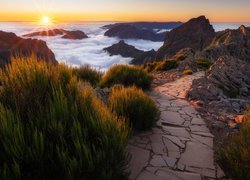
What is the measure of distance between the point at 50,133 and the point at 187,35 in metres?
146

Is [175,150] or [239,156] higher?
[239,156]

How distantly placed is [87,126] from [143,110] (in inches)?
88.7

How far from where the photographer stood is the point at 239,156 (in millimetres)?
3834

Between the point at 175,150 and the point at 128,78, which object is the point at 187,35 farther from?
the point at 175,150

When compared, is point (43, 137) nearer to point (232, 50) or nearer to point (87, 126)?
point (87, 126)

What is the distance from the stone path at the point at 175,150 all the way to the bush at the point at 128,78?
260cm

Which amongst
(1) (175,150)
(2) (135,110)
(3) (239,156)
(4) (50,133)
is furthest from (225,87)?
(4) (50,133)

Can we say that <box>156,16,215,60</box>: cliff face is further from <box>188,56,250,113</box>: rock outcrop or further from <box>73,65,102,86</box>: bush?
<box>73,65,102,86</box>: bush

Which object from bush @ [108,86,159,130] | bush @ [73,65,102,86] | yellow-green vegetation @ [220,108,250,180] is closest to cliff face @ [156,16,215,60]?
bush @ [73,65,102,86]

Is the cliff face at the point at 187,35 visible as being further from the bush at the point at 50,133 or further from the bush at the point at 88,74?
the bush at the point at 50,133

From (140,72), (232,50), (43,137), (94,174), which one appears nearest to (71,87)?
(43,137)

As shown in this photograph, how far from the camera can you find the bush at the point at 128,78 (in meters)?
9.75

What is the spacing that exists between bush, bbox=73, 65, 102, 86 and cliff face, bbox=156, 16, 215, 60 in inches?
4719

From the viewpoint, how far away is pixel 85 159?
302 cm
